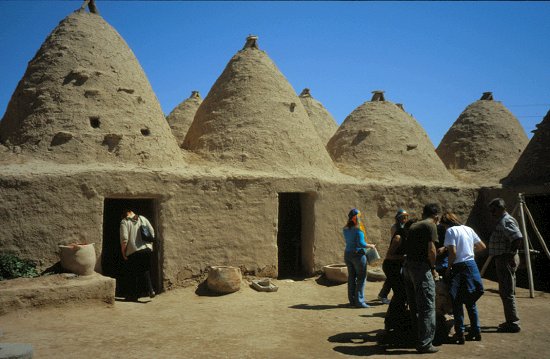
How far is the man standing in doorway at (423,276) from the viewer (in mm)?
5207

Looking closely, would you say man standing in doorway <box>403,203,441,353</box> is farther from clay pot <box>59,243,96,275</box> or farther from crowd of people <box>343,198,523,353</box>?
clay pot <box>59,243,96,275</box>

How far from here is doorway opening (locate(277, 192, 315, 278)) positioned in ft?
34.6

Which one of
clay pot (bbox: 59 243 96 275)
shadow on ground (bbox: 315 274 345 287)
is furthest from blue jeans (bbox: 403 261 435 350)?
clay pot (bbox: 59 243 96 275)

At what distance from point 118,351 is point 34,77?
6800 millimetres

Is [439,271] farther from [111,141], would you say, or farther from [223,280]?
[111,141]

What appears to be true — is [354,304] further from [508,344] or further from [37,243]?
[37,243]

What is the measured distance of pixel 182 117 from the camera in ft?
56.3

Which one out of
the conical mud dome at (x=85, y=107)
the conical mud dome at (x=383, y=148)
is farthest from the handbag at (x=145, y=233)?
the conical mud dome at (x=383, y=148)

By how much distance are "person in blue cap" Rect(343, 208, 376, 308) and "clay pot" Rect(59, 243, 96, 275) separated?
4.40 metres

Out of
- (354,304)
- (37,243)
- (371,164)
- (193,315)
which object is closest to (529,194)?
(371,164)

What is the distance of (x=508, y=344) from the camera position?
5.73 m

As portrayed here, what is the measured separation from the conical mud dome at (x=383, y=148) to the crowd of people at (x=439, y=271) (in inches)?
251

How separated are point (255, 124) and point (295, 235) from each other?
314 cm

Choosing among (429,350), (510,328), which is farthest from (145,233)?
(510,328)
